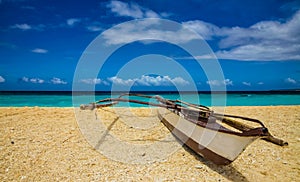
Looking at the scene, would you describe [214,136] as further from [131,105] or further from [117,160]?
[131,105]

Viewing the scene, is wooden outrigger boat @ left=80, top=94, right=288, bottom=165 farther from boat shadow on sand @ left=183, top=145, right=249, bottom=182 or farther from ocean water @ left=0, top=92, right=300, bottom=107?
ocean water @ left=0, top=92, right=300, bottom=107

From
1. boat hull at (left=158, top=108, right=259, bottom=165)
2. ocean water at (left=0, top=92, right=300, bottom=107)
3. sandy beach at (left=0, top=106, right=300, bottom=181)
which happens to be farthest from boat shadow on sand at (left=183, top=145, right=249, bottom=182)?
ocean water at (left=0, top=92, right=300, bottom=107)

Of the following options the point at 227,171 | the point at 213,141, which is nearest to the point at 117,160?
the point at 213,141

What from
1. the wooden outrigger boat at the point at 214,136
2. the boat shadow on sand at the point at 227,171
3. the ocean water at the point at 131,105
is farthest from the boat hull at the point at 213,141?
the ocean water at the point at 131,105

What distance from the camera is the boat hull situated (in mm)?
2965

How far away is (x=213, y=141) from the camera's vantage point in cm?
341

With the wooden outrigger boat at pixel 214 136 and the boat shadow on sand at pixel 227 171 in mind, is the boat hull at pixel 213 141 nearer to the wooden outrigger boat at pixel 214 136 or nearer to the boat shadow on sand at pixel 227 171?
the wooden outrigger boat at pixel 214 136

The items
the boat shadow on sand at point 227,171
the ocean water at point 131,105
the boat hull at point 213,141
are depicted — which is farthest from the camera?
the ocean water at point 131,105

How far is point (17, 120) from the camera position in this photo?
6.25 m

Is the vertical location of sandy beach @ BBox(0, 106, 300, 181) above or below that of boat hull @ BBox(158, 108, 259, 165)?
below

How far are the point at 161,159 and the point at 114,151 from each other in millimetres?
964

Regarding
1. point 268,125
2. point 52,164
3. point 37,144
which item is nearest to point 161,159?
point 52,164

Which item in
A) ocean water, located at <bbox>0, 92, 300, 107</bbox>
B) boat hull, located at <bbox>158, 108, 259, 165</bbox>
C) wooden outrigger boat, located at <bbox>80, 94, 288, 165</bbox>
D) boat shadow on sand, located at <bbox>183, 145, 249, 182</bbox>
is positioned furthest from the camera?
ocean water, located at <bbox>0, 92, 300, 107</bbox>

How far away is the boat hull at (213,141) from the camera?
296cm
